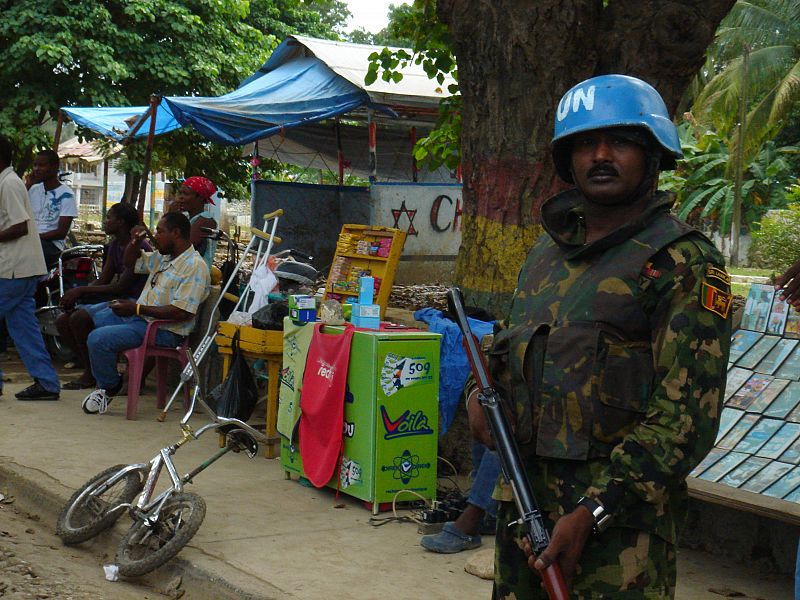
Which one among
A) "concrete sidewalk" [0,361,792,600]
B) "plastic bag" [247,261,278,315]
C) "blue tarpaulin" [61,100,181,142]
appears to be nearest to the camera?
"concrete sidewalk" [0,361,792,600]

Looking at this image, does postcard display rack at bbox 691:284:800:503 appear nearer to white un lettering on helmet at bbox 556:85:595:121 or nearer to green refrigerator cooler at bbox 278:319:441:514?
green refrigerator cooler at bbox 278:319:441:514

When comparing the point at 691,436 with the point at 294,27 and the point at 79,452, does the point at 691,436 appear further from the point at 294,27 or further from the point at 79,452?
the point at 294,27

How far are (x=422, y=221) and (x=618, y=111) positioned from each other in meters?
11.4

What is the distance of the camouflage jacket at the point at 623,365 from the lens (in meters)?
2.13

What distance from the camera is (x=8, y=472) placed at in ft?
21.1

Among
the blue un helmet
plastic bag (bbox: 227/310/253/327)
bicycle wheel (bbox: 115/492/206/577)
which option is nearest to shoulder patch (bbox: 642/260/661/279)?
the blue un helmet

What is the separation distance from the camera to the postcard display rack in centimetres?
491

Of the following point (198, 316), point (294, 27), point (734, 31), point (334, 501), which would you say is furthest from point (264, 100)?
point (734, 31)

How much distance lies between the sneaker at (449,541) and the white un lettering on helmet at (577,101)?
3.19 meters

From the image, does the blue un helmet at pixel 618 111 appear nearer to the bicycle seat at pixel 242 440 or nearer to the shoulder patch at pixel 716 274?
the shoulder patch at pixel 716 274

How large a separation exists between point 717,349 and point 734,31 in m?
28.9

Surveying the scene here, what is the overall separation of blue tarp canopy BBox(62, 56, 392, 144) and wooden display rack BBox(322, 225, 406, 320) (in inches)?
150

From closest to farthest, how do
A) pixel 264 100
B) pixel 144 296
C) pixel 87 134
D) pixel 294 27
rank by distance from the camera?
pixel 144 296 → pixel 264 100 → pixel 87 134 → pixel 294 27

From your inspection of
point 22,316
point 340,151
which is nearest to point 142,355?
point 22,316
